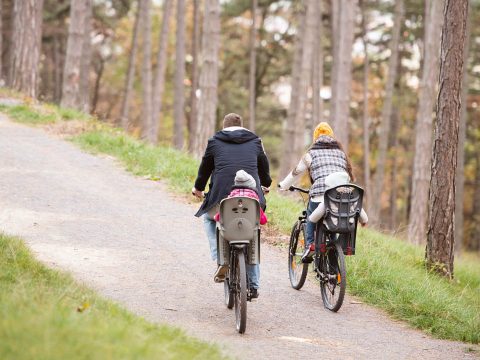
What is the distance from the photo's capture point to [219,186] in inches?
287

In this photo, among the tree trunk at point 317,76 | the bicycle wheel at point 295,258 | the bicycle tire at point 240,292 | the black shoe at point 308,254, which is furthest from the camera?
the tree trunk at point 317,76

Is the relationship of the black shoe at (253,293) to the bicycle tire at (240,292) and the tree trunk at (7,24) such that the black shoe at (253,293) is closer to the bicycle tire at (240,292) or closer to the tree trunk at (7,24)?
the bicycle tire at (240,292)

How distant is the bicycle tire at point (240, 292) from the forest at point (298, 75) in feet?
9.34

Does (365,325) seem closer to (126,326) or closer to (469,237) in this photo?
(126,326)

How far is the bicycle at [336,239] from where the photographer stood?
26.3ft

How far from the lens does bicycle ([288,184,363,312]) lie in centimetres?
801

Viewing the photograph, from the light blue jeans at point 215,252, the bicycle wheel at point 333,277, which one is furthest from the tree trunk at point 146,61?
the light blue jeans at point 215,252

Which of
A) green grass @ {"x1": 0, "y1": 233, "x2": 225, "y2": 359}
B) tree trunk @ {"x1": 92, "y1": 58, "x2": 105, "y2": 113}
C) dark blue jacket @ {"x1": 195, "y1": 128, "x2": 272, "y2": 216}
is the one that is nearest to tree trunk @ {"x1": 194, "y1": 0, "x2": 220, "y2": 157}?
dark blue jacket @ {"x1": 195, "y1": 128, "x2": 272, "y2": 216}

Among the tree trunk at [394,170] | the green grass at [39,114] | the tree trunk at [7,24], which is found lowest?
the tree trunk at [394,170]

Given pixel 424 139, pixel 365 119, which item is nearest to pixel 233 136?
pixel 424 139

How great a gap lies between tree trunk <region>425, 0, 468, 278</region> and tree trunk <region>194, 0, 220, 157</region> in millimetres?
6927

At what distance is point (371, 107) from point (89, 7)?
18243 millimetres

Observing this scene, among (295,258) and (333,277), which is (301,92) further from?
(333,277)

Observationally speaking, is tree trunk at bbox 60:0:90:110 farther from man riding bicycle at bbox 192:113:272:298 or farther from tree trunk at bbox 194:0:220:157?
man riding bicycle at bbox 192:113:272:298
